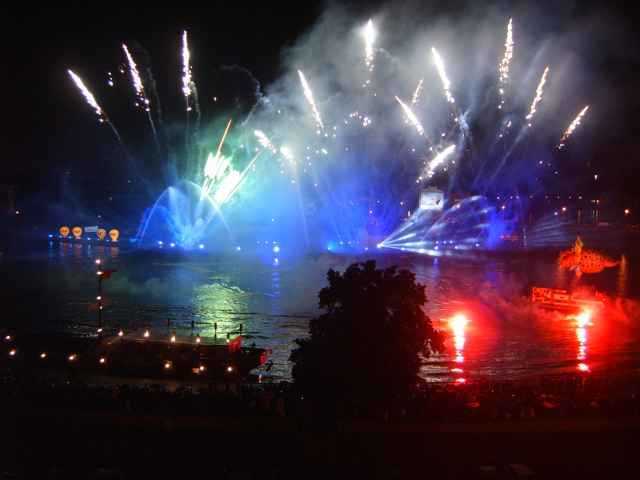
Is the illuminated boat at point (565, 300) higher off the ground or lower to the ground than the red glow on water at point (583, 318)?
higher

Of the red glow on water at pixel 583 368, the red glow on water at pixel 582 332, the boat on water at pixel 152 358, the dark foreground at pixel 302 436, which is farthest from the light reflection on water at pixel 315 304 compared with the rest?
the dark foreground at pixel 302 436

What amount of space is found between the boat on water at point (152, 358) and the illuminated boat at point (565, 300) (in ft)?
47.5

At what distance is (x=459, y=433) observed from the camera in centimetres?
1119

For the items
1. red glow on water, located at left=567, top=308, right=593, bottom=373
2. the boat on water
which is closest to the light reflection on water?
red glow on water, located at left=567, top=308, right=593, bottom=373

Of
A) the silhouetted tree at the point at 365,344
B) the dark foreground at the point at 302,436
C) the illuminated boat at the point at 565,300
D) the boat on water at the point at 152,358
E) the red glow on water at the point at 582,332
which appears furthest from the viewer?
the illuminated boat at the point at 565,300

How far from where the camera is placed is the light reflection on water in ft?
66.1

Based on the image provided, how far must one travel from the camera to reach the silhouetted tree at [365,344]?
1109 centimetres

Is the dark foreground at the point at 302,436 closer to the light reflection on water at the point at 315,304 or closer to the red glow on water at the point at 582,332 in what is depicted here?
the light reflection on water at the point at 315,304

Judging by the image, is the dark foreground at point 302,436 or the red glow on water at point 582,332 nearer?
the dark foreground at point 302,436

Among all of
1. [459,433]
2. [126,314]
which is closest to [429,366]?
[459,433]

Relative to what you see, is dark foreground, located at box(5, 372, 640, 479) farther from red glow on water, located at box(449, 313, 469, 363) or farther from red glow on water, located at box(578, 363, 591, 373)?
red glow on water, located at box(449, 313, 469, 363)

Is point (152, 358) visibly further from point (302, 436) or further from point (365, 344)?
point (365, 344)

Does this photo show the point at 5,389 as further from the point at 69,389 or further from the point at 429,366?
the point at 429,366

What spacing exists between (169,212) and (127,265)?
24.9 metres
